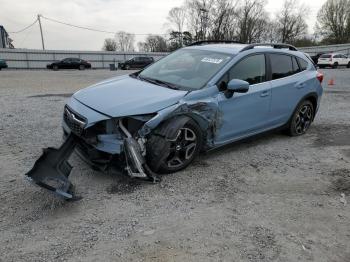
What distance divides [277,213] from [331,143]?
3103 millimetres

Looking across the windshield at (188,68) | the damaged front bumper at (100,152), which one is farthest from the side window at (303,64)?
the damaged front bumper at (100,152)

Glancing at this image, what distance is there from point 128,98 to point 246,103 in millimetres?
1801

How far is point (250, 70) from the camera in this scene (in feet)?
17.4

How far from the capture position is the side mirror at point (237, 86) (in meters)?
4.68

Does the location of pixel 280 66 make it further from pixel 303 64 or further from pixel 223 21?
pixel 223 21

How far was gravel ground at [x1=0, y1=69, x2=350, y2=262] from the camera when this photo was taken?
298 centimetres

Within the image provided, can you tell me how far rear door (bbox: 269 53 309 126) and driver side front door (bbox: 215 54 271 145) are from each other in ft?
0.70

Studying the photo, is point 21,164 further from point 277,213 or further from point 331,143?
point 331,143

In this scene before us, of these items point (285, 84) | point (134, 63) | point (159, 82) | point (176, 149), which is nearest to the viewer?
point (176, 149)

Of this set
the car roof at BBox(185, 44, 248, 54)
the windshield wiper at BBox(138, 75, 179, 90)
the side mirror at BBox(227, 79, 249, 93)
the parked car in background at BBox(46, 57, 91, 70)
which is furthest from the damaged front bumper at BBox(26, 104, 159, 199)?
the parked car in background at BBox(46, 57, 91, 70)

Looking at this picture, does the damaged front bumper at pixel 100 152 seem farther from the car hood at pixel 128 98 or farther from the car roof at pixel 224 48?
the car roof at pixel 224 48

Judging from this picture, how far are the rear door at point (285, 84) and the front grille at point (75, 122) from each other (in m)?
3.04

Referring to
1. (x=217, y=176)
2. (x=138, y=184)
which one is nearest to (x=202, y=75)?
(x=217, y=176)

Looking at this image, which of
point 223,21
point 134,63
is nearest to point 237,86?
point 134,63
